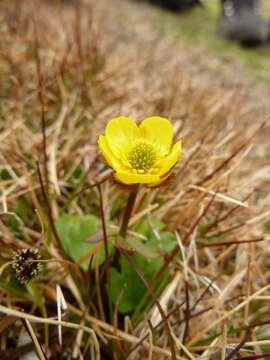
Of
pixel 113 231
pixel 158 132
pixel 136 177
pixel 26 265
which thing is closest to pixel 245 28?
pixel 158 132

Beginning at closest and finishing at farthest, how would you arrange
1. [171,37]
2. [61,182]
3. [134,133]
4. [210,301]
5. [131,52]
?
[134,133], [210,301], [61,182], [131,52], [171,37]

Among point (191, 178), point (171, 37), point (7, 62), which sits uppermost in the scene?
point (171, 37)

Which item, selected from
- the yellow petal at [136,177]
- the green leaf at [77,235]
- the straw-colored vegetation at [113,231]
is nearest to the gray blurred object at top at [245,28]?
the straw-colored vegetation at [113,231]

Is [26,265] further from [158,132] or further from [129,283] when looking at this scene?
[158,132]

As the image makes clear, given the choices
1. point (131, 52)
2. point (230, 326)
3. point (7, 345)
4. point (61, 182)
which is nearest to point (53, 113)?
point (61, 182)

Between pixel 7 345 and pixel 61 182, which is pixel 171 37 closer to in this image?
pixel 61 182

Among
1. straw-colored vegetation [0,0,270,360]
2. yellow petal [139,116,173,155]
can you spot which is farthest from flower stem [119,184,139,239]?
yellow petal [139,116,173,155]

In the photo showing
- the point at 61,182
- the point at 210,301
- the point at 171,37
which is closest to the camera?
the point at 210,301

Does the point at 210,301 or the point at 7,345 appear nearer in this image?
the point at 7,345
